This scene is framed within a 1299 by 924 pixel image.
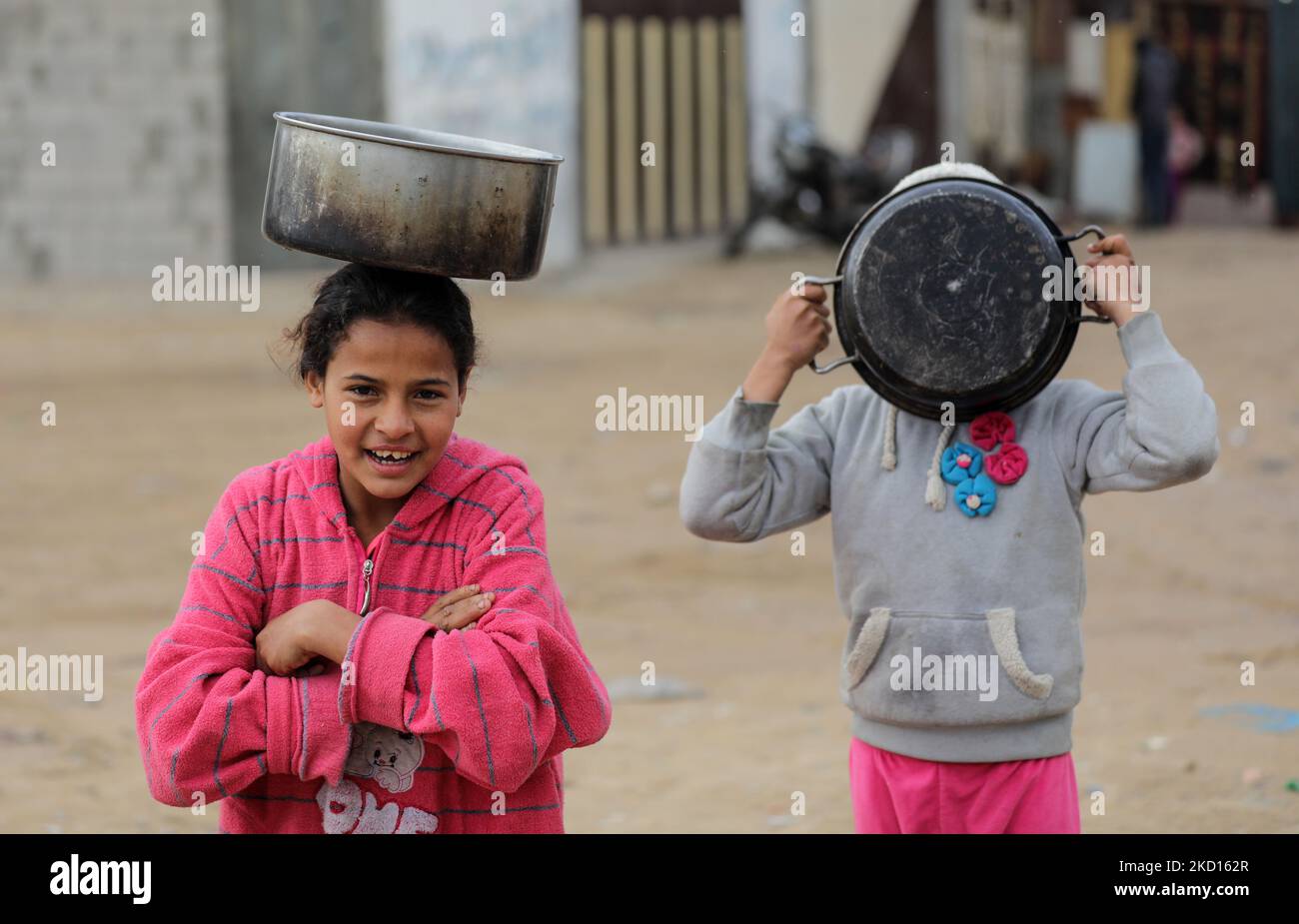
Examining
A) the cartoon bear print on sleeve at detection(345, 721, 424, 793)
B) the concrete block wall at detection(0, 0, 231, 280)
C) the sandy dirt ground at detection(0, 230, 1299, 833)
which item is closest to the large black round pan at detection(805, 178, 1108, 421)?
the cartoon bear print on sleeve at detection(345, 721, 424, 793)

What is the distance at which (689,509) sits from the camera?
2.55m

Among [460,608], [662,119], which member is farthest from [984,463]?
[662,119]

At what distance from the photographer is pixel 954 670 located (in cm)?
245

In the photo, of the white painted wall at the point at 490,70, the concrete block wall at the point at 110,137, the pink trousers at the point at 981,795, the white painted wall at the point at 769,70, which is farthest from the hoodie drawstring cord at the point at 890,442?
the white painted wall at the point at 769,70

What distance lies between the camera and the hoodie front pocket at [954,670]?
2.44 m

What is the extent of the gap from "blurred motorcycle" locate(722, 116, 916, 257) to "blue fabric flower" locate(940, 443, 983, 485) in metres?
11.4

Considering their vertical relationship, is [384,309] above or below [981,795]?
above

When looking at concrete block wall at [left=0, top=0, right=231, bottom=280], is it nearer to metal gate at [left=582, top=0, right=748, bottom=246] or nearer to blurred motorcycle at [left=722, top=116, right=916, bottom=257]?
metal gate at [left=582, top=0, right=748, bottom=246]

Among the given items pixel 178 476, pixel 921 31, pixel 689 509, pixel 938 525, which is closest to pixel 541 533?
pixel 689 509

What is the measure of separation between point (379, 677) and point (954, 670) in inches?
33.7

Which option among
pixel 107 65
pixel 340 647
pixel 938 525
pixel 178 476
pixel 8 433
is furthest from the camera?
pixel 107 65

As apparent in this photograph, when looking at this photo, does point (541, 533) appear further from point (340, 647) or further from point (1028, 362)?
point (1028, 362)

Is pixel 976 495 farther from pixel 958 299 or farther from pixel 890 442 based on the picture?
pixel 958 299

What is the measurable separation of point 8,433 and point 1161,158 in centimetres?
1013
